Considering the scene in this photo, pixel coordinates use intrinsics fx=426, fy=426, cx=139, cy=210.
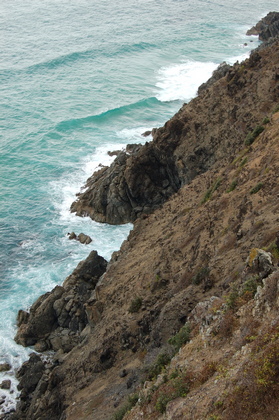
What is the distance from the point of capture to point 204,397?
37.8 feet

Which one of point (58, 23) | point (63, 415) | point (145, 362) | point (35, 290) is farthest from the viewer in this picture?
point (58, 23)

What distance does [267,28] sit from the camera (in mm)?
100625

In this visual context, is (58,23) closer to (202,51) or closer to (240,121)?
(202,51)

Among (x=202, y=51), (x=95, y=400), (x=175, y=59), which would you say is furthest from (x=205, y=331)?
(x=202, y=51)

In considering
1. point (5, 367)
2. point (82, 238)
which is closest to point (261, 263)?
point (5, 367)

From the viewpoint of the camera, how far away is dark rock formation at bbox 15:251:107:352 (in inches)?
1204

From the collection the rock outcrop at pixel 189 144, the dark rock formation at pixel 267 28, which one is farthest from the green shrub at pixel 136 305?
the dark rock formation at pixel 267 28

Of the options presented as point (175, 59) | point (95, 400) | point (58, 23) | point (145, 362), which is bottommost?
point (95, 400)

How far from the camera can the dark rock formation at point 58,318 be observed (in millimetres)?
30578

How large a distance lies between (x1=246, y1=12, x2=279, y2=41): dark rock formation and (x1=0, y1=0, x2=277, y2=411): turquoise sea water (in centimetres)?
319

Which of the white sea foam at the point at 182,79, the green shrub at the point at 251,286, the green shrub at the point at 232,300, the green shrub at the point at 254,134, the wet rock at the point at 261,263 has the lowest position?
the green shrub at the point at 232,300

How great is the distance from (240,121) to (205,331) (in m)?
27.2

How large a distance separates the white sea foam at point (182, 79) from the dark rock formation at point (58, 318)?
50.8 m

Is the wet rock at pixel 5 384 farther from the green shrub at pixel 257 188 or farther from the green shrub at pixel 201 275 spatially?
the green shrub at pixel 257 188
